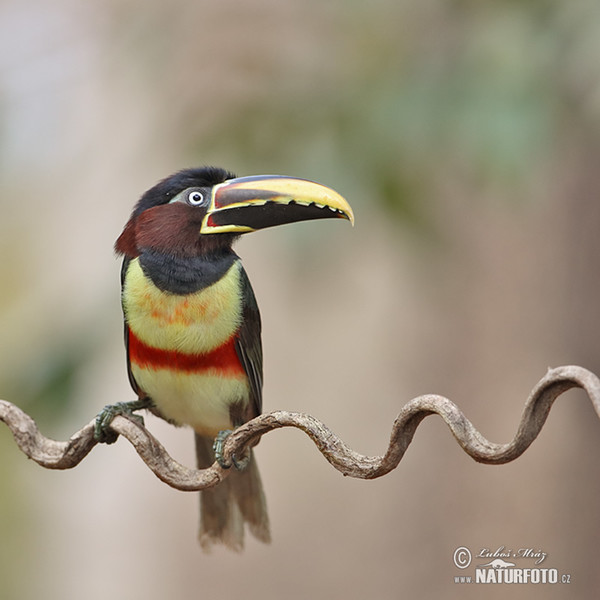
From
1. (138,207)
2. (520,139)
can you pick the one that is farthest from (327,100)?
(138,207)

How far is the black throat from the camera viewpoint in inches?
94.7

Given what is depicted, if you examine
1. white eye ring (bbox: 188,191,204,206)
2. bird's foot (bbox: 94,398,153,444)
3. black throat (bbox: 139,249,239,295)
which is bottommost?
bird's foot (bbox: 94,398,153,444)

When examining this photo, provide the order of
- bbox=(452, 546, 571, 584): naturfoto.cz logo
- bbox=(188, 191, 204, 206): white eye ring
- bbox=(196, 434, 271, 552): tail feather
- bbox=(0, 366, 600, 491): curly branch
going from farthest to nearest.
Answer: bbox=(196, 434, 271, 552): tail feather → bbox=(452, 546, 571, 584): naturfoto.cz logo → bbox=(188, 191, 204, 206): white eye ring → bbox=(0, 366, 600, 491): curly branch

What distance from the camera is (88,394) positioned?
3.49 meters

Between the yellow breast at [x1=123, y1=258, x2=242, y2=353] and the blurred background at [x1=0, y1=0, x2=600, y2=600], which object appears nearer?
the yellow breast at [x1=123, y1=258, x2=242, y2=353]

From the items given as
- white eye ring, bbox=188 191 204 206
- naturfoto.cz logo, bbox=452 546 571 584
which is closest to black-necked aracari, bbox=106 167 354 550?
white eye ring, bbox=188 191 204 206

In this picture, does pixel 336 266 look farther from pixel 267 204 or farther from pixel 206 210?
pixel 267 204

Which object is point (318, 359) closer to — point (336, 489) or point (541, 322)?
point (336, 489)

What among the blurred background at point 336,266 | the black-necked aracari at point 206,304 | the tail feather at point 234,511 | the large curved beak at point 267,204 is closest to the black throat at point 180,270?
the black-necked aracari at point 206,304

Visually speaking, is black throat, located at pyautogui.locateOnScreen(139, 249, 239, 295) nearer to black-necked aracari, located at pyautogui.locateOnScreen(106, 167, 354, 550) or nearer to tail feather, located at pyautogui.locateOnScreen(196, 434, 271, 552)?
black-necked aracari, located at pyautogui.locateOnScreen(106, 167, 354, 550)

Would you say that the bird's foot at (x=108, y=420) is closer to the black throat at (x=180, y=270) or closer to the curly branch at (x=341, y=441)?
the curly branch at (x=341, y=441)

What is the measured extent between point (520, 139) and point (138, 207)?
118 centimetres

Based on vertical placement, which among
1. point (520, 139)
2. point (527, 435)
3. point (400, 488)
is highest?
point (520, 139)

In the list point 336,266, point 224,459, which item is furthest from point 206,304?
point 336,266
